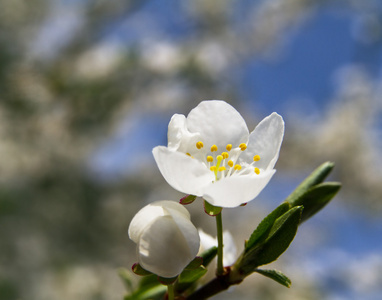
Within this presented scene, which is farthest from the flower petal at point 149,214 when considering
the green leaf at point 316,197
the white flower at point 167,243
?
the green leaf at point 316,197

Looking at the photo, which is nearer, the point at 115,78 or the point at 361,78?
the point at 115,78

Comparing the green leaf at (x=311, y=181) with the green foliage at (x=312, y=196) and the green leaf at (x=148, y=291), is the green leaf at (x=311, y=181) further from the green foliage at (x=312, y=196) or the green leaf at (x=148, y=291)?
the green leaf at (x=148, y=291)

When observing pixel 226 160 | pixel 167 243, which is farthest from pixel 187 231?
pixel 226 160

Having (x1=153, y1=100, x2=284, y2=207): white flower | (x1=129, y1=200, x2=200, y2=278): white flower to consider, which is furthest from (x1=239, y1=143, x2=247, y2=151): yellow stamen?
(x1=129, y1=200, x2=200, y2=278): white flower

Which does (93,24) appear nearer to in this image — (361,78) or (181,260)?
(361,78)

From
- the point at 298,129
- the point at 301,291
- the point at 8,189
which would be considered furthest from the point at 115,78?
the point at 301,291

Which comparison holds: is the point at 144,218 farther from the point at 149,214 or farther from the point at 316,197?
the point at 316,197

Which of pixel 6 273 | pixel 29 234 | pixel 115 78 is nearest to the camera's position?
pixel 6 273

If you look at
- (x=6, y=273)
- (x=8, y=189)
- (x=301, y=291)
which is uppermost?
(x=8, y=189)

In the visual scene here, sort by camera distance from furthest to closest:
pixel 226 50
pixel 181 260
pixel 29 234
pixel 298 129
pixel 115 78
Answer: pixel 298 129
pixel 226 50
pixel 115 78
pixel 29 234
pixel 181 260
